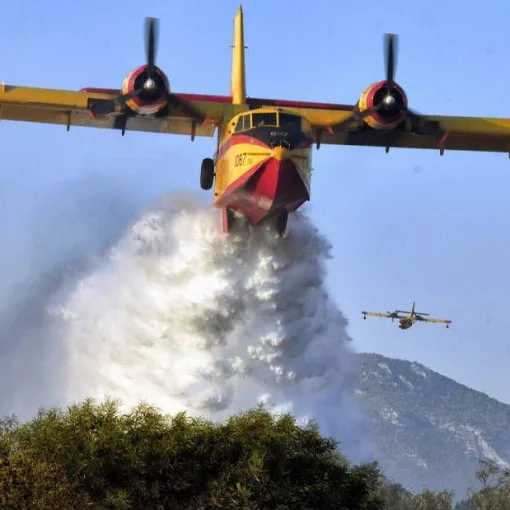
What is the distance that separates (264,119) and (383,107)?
3.22 metres

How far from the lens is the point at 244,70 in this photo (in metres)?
30.5

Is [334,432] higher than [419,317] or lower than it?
lower

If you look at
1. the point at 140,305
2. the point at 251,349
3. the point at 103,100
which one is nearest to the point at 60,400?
the point at 140,305

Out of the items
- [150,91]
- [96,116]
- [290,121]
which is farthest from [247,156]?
[96,116]

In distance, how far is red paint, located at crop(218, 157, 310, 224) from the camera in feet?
80.0

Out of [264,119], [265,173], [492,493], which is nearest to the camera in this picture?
[265,173]

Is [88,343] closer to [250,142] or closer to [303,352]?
[303,352]

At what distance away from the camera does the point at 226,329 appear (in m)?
27.7

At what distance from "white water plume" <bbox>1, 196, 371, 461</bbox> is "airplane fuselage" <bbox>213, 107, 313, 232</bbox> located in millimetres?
2396

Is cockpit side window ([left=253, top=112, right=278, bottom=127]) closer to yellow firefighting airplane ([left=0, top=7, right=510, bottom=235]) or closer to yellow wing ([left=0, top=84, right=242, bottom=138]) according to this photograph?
yellow firefighting airplane ([left=0, top=7, right=510, bottom=235])

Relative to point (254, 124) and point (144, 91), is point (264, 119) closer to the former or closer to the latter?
point (254, 124)

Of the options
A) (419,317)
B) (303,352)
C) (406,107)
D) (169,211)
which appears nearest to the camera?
(406,107)

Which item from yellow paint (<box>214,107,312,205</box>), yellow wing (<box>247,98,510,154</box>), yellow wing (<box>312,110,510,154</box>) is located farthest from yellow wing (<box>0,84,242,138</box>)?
yellow wing (<box>312,110,510,154</box>)

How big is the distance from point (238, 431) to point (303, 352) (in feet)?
29.0
